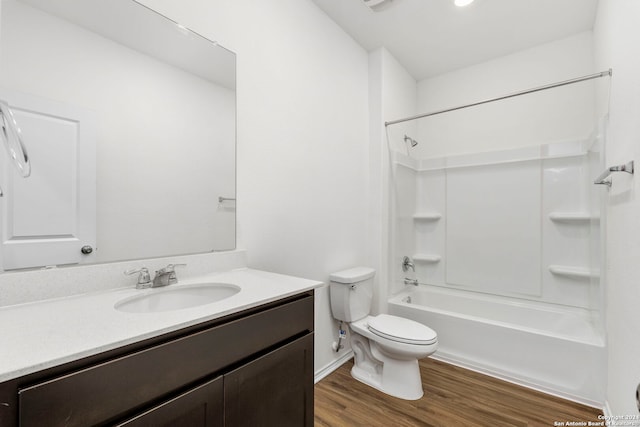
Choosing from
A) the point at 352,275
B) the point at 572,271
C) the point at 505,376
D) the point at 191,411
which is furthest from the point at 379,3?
the point at 505,376

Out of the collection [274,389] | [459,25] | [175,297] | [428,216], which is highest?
[459,25]

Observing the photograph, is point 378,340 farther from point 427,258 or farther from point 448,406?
point 427,258

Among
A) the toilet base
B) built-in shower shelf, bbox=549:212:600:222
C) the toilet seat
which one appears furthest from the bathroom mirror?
built-in shower shelf, bbox=549:212:600:222

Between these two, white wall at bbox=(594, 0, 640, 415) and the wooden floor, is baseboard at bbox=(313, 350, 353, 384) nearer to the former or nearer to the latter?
the wooden floor

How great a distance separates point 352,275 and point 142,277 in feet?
4.42

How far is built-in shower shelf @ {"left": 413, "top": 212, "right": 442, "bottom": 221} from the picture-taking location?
2.93 m

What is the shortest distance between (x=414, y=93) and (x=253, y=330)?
304 cm

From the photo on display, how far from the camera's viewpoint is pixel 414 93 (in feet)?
10.2

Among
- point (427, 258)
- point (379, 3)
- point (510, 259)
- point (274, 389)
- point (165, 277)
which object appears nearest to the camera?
point (274, 389)

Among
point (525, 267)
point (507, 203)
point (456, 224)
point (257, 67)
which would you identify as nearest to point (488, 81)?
point (507, 203)

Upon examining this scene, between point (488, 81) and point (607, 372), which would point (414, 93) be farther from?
point (607, 372)

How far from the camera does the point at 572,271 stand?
2.25 meters

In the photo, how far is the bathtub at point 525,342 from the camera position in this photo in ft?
5.73

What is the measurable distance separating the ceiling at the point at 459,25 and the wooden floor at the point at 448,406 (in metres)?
2.53
